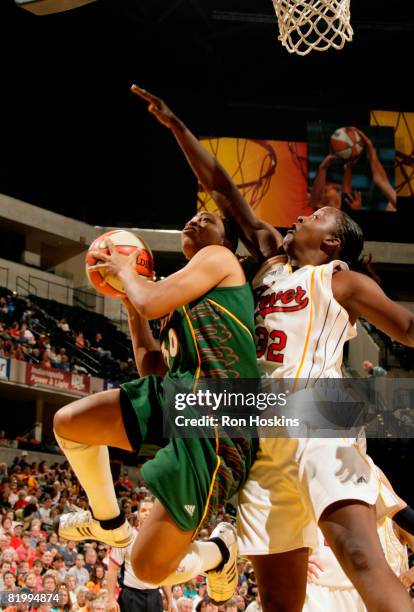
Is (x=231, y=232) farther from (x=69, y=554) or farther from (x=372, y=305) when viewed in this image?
(x=69, y=554)

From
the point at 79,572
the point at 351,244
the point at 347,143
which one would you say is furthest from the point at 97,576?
the point at 347,143

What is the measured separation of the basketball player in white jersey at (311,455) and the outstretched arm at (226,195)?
0.18 meters

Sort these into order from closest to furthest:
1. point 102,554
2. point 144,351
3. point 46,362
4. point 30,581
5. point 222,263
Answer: point 222,263 < point 144,351 < point 30,581 < point 102,554 < point 46,362

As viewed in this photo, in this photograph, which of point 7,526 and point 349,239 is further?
point 7,526

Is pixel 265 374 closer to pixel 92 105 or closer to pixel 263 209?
pixel 263 209

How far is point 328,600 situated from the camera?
534 cm

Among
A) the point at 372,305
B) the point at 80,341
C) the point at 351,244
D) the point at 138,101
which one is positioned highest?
the point at 138,101

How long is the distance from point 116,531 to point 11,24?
20182 mm

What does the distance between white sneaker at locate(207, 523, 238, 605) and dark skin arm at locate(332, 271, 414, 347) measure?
1635 millimetres

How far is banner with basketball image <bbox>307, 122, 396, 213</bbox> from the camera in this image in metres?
21.8

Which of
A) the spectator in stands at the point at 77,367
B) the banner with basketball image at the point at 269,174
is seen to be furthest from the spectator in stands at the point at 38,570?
the banner with basketball image at the point at 269,174

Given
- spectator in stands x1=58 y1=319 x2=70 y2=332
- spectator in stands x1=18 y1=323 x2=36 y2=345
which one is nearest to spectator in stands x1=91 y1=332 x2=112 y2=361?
spectator in stands x1=58 y1=319 x2=70 y2=332

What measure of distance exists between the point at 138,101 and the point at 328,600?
20.2 metres

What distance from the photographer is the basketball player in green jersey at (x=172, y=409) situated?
357cm
